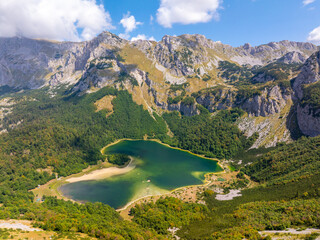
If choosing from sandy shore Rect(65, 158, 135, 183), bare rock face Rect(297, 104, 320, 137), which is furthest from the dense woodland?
Answer: bare rock face Rect(297, 104, 320, 137)

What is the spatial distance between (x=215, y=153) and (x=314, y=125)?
89295 mm

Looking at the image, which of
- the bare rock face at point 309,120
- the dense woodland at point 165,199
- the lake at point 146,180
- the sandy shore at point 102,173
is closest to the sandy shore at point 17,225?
the dense woodland at point 165,199

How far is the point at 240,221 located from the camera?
6881 cm

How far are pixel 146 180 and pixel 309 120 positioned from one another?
156881mm

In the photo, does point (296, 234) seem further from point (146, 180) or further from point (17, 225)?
point (146, 180)

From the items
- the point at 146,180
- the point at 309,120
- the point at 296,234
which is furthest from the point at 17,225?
the point at 309,120

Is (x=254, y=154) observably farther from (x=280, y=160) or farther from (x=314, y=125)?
(x=314, y=125)

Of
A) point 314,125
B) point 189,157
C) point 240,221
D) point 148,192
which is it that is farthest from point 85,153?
point 314,125

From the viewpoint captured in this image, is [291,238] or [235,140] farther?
[235,140]

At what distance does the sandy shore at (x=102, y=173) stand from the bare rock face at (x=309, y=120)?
530 feet

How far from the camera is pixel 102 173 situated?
148500 mm

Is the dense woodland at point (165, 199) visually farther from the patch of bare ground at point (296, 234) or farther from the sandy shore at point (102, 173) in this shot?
the sandy shore at point (102, 173)

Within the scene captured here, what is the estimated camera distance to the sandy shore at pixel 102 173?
13800 centimetres

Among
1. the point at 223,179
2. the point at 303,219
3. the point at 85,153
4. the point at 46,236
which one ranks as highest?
the point at 85,153
